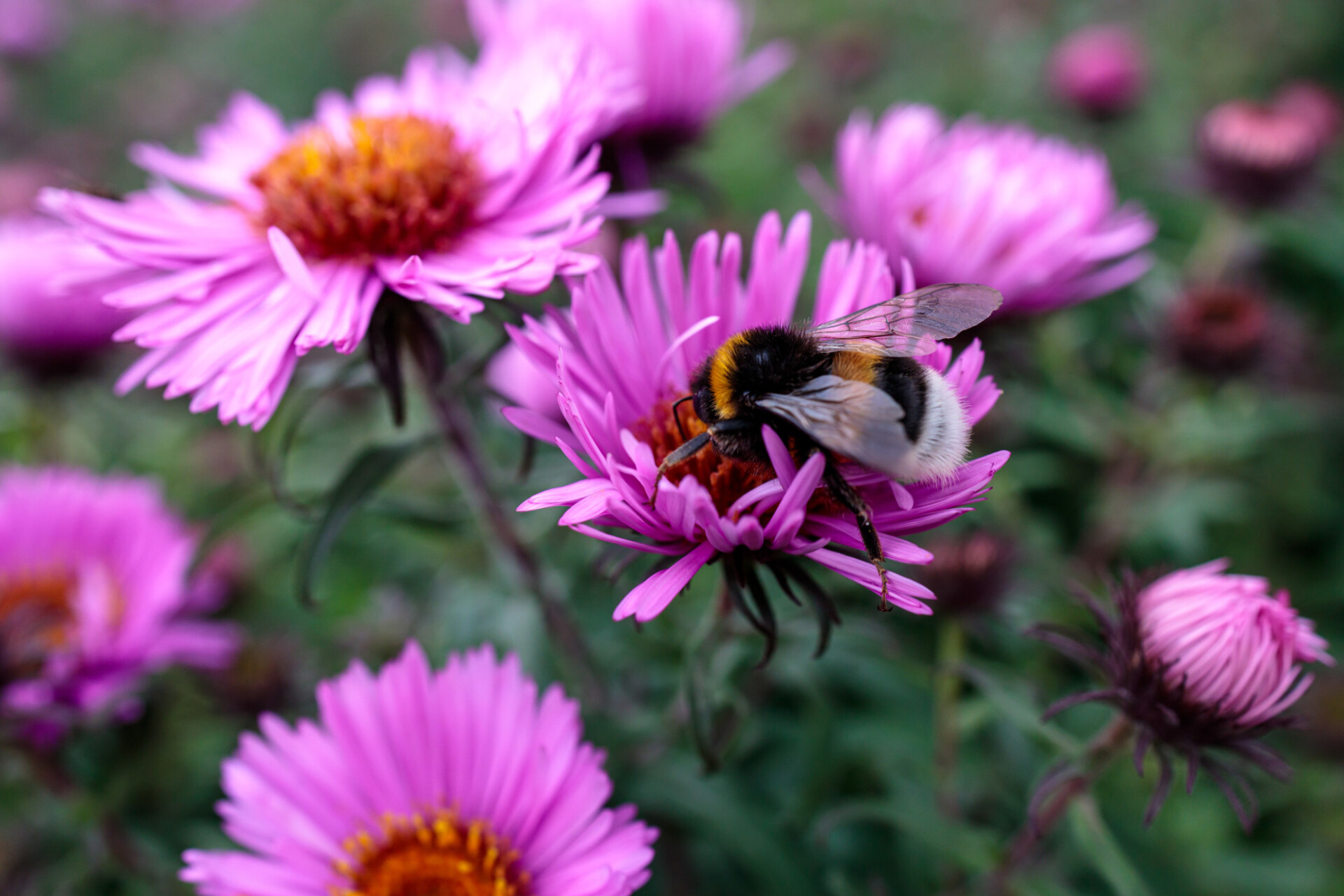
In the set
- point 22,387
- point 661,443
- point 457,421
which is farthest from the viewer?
point 22,387

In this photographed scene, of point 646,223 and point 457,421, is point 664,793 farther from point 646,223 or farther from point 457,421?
point 646,223

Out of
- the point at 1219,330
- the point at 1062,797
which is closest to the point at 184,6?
the point at 1219,330

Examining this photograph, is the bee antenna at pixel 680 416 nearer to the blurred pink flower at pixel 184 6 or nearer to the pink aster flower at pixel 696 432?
the pink aster flower at pixel 696 432

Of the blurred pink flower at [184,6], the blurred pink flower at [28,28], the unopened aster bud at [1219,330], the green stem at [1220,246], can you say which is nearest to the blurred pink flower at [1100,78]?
the green stem at [1220,246]

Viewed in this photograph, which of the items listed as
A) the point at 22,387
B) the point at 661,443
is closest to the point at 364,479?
the point at 661,443

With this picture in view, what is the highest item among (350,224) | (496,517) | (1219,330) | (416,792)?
(350,224)

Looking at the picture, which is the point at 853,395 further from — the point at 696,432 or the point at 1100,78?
the point at 1100,78
